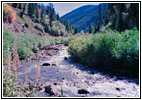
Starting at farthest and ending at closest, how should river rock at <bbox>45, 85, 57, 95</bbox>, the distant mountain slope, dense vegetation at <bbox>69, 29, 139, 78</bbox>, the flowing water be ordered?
1. the distant mountain slope
2. dense vegetation at <bbox>69, 29, 139, 78</bbox>
3. the flowing water
4. river rock at <bbox>45, 85, 57, 95</bbox>

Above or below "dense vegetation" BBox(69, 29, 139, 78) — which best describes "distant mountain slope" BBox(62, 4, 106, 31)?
above

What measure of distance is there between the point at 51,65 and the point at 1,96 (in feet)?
31.7

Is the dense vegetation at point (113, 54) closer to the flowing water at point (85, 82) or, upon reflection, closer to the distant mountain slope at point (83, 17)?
the flowing water at point (85, 82)

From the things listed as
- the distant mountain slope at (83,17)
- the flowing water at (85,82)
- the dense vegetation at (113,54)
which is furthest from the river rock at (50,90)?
the distant mountain slope at (83,17)

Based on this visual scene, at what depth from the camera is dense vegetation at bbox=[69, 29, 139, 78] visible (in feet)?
32.1

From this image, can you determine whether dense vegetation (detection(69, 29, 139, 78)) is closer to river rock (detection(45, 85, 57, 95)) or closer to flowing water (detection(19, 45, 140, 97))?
flowing water (detection(19, 45, 140, 97))

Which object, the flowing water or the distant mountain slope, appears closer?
the flowing water

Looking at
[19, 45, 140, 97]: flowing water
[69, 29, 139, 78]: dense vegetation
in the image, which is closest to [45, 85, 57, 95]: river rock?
[19, 45, 140, 97]: flowing water

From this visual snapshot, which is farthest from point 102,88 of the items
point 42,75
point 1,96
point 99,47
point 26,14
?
point 26,14

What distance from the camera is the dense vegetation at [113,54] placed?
9773 millimetres

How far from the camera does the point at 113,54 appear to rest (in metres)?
10.4

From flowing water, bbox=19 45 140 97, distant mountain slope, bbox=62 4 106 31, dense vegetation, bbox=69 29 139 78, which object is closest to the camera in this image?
flowing water, bbox=19 45 140 97

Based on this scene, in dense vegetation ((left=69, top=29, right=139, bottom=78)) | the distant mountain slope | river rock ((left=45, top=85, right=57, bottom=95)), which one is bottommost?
river rock ((left=45, top=85, right=57, bottom=95))

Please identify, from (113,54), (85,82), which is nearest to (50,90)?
(85,82)
